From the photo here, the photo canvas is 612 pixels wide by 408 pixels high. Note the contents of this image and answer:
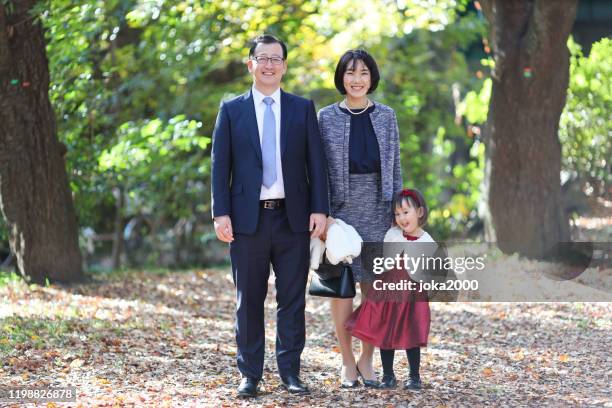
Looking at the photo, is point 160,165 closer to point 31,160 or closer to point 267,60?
point 31,160

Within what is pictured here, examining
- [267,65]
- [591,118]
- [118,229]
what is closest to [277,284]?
[267,65]

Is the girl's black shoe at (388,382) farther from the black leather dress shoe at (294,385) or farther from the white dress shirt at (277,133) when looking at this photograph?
the white dress shirt at (277,133)

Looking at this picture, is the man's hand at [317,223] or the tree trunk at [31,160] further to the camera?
the tree trunk at [31,160]

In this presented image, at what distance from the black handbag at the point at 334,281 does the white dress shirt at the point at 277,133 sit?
0.47m

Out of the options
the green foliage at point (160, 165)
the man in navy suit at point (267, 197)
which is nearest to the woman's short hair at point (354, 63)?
the man in navy suit at point (267, 197)

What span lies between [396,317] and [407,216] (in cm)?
58

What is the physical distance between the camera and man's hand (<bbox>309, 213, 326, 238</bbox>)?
17.5 ft

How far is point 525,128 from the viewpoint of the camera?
10.1 metres

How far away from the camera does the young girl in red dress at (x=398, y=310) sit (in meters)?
5.49

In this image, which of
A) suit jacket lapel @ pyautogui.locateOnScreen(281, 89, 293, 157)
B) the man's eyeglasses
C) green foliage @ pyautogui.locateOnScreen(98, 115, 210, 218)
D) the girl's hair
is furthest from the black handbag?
green foliage @ pyautogui.locateOnScreen(98, 115, 210, 218)

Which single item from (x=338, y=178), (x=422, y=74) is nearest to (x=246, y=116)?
(x=338, y=178)

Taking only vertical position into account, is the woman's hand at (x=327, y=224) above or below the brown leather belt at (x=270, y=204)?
below

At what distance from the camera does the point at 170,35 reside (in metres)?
11.7

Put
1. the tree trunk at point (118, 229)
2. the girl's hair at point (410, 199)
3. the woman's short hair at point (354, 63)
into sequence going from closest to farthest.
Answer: the girl's hair at point (410, 199), the woman's short hair at point (354, 63), the tree trunk at point (118, 229)
